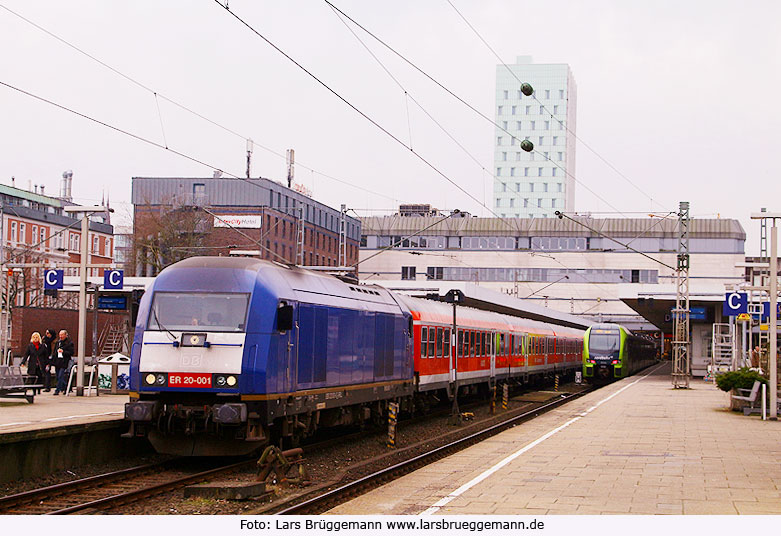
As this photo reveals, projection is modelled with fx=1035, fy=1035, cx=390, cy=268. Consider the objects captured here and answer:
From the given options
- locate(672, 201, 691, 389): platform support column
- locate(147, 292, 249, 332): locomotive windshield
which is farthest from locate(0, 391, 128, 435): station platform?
locate(672, 201, 691, 389): platform support column

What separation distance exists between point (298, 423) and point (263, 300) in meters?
2.53

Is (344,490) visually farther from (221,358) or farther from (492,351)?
(492,351)

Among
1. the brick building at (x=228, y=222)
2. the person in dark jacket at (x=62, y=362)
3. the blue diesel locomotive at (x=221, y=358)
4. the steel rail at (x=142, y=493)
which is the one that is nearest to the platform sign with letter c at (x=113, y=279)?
the person in dark jacket at (x=62, y=362)

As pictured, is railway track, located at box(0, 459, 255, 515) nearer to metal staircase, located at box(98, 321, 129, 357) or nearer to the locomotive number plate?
the locomotive number plate

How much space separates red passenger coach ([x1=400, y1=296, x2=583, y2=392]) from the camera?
1004 inches

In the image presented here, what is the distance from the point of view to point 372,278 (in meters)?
92.3

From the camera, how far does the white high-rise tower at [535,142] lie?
15962 centimetres

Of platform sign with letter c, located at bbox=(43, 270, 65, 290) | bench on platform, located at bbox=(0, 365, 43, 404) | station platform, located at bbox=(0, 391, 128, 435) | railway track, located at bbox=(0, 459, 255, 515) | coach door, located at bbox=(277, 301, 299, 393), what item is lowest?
railway track, located at bbox=(0, 459, 255, 515)

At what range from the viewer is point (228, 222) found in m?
74.4

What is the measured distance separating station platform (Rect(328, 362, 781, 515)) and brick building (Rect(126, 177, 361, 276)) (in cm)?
3957

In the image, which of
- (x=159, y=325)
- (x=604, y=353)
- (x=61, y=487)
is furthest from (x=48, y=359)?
(x=604, y=353)

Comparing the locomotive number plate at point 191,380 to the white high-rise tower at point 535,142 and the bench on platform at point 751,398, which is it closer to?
the bench on platform at point 751,398

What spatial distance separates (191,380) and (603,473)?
234 inches

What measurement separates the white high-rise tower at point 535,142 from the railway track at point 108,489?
144 metres
